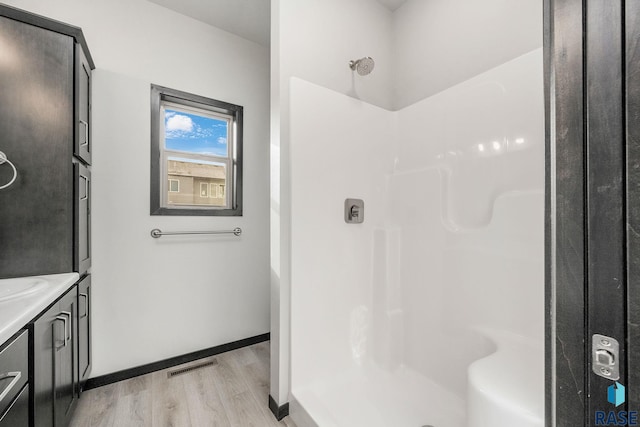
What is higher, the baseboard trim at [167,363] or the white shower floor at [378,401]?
the white shower floor at [378,401]

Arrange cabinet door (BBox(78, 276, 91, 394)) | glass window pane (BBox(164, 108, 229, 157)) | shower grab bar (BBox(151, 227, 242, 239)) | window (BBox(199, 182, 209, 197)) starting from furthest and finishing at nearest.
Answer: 1. window (BBox(199, 182, 209, 197))
2. glass window pane (BBox(164, 108, 229, 157))
3. shower grab bar (BBox(151, 227, 242, 239))
4. cabinet door (BBox(78, 276, 91, 394))

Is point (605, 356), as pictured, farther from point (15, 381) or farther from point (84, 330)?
point (84, 330)

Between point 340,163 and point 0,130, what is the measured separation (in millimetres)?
1633

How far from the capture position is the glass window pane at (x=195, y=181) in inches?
84.1

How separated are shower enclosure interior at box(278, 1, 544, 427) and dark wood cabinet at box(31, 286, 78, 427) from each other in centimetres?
100

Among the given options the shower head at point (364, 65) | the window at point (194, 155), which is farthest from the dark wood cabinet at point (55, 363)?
the shower head at point (364, 65)

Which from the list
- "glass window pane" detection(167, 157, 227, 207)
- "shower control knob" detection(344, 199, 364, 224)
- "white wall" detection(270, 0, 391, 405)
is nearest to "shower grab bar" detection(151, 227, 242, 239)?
"glass window pane" detection(167, 157, 227, 207)

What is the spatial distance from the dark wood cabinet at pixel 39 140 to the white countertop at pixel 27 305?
0.49 feet

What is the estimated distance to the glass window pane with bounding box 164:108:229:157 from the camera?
213cm

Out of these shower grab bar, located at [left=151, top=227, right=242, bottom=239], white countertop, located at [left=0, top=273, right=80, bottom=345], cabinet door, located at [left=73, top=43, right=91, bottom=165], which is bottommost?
white countertop, located at [left=0, top=273, right=80, bottom=345]

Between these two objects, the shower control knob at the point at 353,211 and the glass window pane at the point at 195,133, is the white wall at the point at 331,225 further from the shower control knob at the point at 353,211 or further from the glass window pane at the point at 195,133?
the glass window pane at the point at 195,133

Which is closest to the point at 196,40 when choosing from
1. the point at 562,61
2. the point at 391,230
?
the point at 391,230

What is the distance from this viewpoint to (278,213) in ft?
5.16

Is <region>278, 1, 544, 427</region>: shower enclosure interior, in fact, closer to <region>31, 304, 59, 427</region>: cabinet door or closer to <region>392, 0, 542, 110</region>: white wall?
<region>392, 0, 542, 110</region>: white wall
